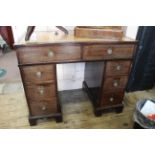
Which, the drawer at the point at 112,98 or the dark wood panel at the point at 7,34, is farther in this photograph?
the dark wood panel at the point at 7,34

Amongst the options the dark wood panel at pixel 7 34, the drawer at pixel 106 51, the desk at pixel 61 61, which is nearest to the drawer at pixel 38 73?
the desk at pixel 61 61

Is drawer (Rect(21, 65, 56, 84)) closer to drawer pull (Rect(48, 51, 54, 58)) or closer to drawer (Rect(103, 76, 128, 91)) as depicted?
drawer pull (Rect(48, 51, 54, 58))

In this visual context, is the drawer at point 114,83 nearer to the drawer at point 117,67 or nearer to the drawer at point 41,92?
the drawer at point 117,67

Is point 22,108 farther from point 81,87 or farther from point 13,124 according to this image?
point 81,87

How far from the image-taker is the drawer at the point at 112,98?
1548mm

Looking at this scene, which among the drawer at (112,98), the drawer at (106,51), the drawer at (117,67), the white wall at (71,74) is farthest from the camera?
the white wall at (71,74)

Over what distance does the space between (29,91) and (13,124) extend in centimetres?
45

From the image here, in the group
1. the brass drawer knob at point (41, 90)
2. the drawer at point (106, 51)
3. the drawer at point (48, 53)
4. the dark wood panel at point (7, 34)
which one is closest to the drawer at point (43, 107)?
the brass drawer knob at point (41, 90)

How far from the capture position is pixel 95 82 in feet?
5.41

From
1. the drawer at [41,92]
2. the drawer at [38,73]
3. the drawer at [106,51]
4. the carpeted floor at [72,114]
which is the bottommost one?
the carpeted floor at [72,114]

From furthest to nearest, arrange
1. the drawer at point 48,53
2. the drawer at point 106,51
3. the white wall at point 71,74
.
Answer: the white wall at point 71,74 → the drawer at point 106,51 → the drawer at point 48,53

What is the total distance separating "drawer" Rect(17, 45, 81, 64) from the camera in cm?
114

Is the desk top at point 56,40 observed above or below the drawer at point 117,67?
above
